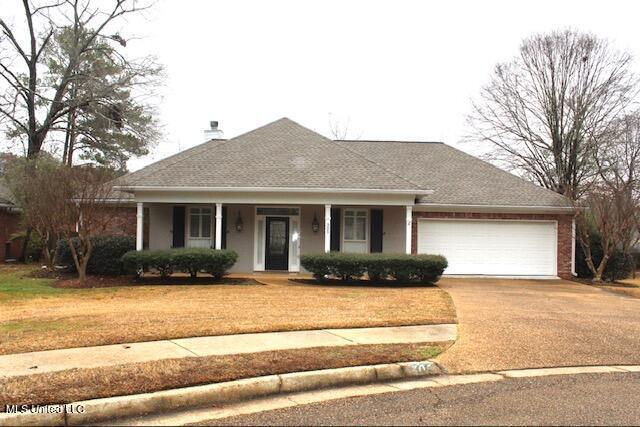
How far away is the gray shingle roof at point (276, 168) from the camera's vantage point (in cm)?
1823

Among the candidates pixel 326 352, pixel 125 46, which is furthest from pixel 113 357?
pixel 125 46

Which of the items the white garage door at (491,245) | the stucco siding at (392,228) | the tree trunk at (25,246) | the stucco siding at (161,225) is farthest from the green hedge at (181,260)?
the tree trunk at (25,246)

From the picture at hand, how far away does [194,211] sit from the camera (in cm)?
2038

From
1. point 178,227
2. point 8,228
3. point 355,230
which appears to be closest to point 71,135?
point 8,228

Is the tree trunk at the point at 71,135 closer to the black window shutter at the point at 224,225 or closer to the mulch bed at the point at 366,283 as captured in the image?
the black window shutter at the point at 224,225

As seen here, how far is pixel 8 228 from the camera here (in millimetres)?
28781

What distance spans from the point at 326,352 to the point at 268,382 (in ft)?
4.73

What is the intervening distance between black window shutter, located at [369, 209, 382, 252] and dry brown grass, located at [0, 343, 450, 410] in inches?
491

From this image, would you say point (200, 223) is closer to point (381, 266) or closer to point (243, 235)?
point (243, 235)

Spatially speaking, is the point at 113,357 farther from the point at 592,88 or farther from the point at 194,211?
the point at 592,88

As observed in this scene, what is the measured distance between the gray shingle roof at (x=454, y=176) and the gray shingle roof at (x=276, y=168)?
8.42 ft

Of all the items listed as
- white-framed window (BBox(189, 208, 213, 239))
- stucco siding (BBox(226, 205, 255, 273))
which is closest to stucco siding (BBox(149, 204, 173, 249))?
white-framed window (BBox(189, 208, 213, 239))

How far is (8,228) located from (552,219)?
26.0 m

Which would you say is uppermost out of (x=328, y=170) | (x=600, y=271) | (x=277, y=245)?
(x=328, y=170)
